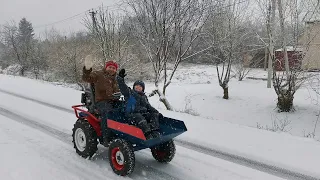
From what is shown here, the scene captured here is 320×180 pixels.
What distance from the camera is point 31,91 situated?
14.0 metres

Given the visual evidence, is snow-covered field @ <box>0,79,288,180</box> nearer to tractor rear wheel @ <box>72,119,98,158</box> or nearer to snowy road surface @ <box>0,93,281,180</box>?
snowy road surface @ <box>0,93,281,180</box>

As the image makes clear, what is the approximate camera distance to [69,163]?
18.1 feet

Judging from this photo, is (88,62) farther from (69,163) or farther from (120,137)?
(69,163)

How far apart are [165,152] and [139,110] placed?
0.89 meters

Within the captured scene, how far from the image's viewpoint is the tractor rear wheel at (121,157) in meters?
4.89

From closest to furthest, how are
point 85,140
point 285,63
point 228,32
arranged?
1. point 85,140
2. point 285,63
3. point 228,32

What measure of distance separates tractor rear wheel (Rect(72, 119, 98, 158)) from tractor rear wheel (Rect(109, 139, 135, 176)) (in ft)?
1.93

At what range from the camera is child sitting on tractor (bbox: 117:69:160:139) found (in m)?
5.13

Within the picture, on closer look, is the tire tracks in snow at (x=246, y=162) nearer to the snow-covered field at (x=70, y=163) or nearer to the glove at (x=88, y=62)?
the snow-covered field at (x=70, y=163)

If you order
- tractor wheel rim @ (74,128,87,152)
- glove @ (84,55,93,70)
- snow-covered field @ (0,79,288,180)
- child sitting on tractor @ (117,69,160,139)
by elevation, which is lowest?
snow-covered field @ (0,79,288,180)

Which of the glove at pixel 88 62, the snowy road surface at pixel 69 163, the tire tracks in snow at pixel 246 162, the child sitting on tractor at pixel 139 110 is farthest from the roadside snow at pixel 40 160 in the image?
the glove at pixel 88 62

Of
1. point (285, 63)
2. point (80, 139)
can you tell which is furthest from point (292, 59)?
point (80, 139)

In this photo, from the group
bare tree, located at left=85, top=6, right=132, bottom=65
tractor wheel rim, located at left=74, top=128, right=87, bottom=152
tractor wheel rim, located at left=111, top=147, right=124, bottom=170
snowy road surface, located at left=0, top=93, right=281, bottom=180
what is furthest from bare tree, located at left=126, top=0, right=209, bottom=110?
tractor wheel rim, located at left=111, top=147, right=124, bottom=170

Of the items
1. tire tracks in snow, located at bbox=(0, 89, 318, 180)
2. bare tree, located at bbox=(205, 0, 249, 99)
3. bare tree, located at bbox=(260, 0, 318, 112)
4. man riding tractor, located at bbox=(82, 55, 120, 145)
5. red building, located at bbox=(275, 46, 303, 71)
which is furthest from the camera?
bare tree, located at bbox=(205, 0, 249, 99)
